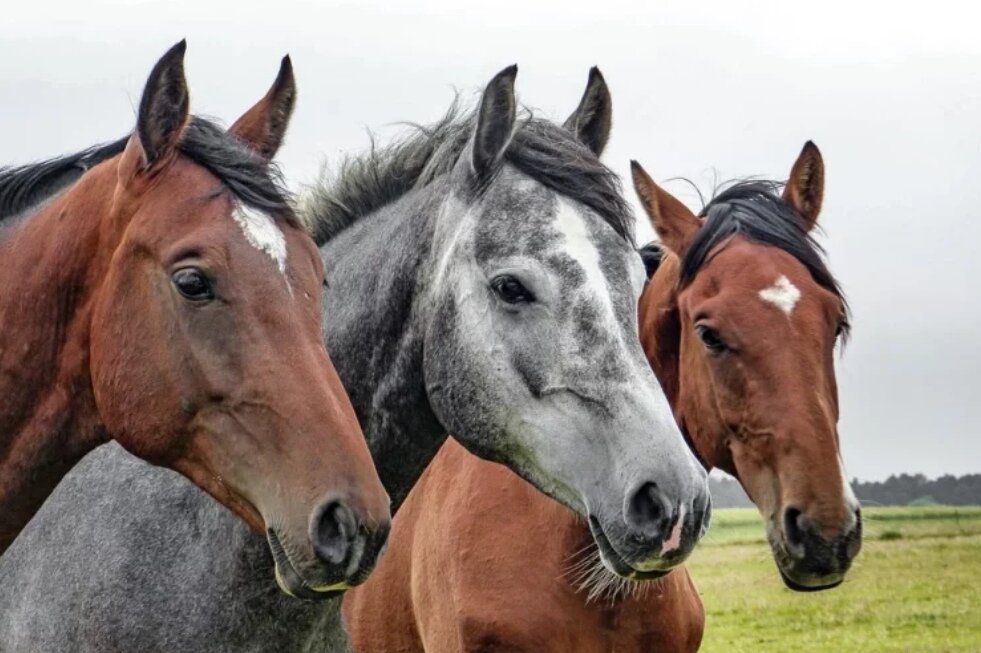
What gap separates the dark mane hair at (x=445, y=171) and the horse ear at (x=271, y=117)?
80 cm

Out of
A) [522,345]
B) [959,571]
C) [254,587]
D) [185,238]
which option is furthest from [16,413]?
[959,571]

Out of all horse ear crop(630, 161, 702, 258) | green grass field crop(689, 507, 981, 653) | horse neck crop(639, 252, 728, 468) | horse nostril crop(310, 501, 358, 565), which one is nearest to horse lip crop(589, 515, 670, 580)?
horse nostril crop(310, 501, 358, 565)

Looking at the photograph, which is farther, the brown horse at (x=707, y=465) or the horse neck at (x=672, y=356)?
the horse neck at (x=672, y=356)

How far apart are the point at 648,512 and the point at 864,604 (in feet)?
50.9

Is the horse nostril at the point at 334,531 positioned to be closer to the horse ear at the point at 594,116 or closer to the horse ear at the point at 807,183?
the horse ear at the point at 594,116

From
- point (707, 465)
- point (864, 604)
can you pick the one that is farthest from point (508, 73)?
point (864, 604)

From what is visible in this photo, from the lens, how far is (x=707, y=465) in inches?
261

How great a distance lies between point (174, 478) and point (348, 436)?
1732mm

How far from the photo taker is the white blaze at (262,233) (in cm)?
412

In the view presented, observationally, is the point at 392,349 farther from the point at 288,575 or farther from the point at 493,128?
the point at 288,575

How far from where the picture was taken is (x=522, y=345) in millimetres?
4793

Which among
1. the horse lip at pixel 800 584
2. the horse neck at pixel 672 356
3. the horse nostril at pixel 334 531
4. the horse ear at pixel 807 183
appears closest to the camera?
the horse nostril at pixel 334 531

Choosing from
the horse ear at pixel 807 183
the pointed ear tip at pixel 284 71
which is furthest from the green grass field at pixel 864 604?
the pointed ear tip at pixel 284 71

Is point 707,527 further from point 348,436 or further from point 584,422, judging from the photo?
point 348,436
